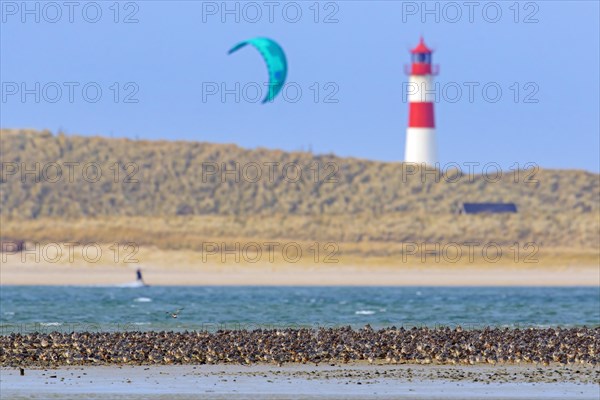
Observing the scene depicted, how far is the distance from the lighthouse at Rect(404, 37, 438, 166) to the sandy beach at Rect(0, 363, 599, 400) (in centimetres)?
7306

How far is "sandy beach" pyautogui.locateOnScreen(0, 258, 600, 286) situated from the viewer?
7369 centimetres

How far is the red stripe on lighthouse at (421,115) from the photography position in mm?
101562

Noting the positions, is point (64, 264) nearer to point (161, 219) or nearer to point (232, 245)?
point (232, 245)

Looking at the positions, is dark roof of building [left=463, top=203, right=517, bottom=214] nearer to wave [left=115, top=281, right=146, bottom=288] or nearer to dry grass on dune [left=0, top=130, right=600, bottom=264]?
dry grass on dune [left=0, top=130, right=600, bottom=264]

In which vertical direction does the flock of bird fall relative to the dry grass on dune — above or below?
below

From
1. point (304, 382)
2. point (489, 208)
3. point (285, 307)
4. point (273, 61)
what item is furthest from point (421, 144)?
point (304, 382)

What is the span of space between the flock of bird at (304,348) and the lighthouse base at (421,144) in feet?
228

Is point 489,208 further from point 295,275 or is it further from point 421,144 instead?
point 295,275

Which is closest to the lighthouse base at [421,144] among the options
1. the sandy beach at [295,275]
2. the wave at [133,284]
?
the sandy beach at [295,275]

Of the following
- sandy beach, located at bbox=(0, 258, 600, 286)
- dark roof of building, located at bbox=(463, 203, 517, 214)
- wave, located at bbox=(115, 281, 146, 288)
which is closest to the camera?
wave, located at bbox=(115, 281, 146, 288)

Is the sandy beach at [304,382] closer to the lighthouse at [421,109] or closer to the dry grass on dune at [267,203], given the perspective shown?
the dry grass on dune at [267,203]

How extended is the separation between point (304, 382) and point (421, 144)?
77571 millimetres

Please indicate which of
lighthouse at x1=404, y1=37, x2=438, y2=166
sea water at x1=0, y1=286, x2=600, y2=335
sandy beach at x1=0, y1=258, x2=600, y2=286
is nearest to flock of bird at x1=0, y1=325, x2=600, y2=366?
sea water at x1=0, y1=286, x2=600, y2=335

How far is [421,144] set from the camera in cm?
10300
